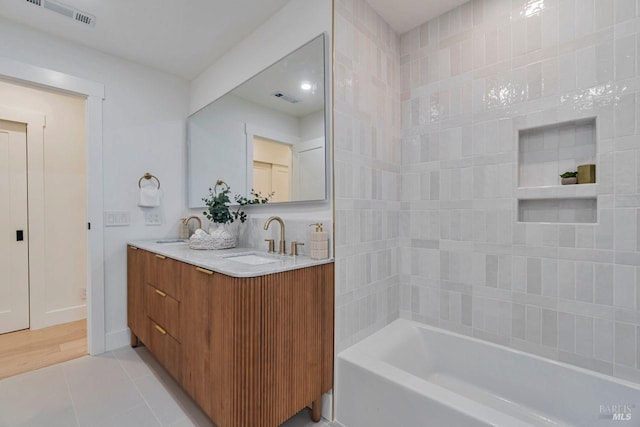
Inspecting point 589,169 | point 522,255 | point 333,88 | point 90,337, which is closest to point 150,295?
point 90,337

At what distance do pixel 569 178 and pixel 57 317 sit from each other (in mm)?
4400

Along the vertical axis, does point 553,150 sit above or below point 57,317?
above

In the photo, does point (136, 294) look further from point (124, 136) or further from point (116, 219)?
point (124, 136)

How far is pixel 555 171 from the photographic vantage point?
1557mm

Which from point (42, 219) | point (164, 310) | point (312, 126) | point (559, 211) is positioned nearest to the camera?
point (559, 211)

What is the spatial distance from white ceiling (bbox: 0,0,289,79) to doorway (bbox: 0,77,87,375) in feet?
2.33

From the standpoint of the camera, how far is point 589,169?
4.63 feet

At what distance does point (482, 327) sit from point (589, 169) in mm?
1044

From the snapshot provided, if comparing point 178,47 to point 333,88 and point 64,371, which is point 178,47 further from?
point 64,371

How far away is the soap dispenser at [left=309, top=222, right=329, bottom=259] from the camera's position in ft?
5.11

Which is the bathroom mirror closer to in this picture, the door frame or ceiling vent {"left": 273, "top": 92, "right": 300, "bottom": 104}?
ceiling vent {"left": 273, "top": 92, "right": 300, "bottom": 104}

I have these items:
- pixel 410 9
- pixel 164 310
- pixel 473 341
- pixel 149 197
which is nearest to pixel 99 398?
pixel 164 310

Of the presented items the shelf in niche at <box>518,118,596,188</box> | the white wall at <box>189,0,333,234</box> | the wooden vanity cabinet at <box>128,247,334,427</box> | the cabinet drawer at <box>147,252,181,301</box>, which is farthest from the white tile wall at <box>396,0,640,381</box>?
the cabinet drawer at <box>147,252,181,301</box>

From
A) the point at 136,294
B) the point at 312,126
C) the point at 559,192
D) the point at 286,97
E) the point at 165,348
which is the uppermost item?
the point at 286,97
